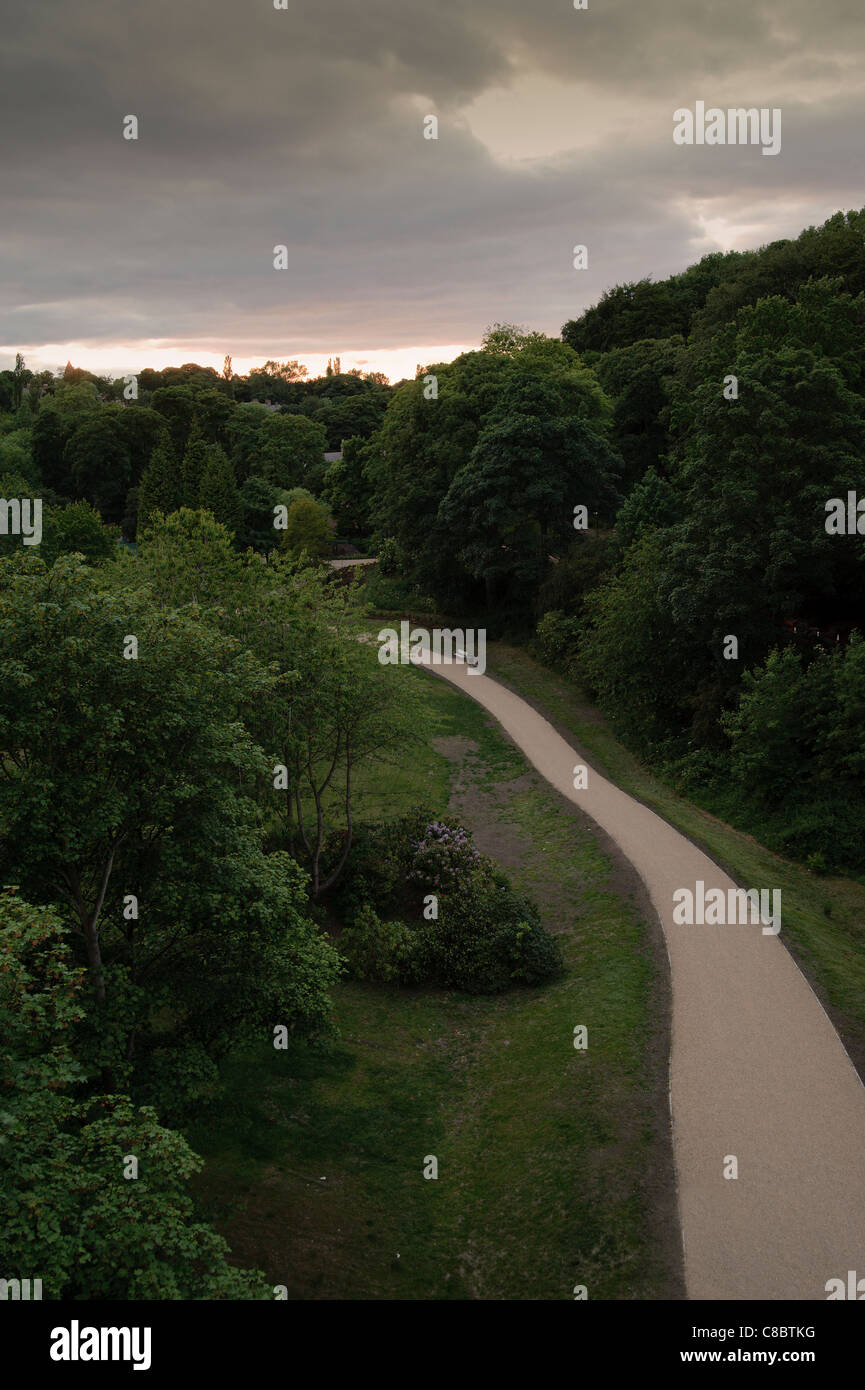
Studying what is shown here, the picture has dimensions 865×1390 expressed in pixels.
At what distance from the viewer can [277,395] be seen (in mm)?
159875

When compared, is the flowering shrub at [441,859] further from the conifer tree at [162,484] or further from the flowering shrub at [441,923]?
the conifer tree at [162,484]

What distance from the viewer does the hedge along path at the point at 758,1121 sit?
11289mm

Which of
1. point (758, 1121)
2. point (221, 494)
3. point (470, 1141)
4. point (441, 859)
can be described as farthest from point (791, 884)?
point (221, 494)

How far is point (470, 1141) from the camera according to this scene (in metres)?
15.1

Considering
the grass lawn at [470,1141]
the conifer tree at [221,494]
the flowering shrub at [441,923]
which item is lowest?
the grass lawn at [470,1141]

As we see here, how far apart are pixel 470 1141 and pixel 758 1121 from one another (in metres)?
4.32

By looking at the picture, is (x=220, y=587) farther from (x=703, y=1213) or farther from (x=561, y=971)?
(x=703, y=1213)

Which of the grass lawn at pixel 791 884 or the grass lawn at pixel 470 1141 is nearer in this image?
the grass lawn at pixel 470 1141

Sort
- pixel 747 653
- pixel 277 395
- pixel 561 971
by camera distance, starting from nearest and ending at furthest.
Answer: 1. pixel 561 971
2. pixel 747 653
3. pixel 277 395

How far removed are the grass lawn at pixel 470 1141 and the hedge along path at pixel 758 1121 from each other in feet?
1.37

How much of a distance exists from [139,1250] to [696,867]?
17242mm

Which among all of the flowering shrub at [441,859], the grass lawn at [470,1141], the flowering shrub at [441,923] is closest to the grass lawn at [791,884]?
the grass lawn at [470,1141]

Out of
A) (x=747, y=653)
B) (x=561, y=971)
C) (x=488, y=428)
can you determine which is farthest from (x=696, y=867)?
(x=488, y=428)
